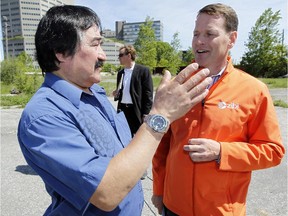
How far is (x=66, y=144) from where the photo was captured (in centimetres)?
107

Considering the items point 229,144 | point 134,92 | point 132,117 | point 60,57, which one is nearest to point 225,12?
point 229,144

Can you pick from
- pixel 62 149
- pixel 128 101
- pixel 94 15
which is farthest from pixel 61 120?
pixel 128 101

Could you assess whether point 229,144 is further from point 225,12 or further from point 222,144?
point 225,12

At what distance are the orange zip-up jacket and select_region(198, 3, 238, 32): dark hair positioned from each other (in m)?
0.39

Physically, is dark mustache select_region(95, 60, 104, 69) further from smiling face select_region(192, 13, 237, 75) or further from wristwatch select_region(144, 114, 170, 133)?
smiling face select_region(192, 13, 237, 75)

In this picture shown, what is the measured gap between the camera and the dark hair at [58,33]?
136 centimetres

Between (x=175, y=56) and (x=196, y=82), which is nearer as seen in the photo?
(x=196, y=82)

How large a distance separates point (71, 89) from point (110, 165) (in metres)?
0.48

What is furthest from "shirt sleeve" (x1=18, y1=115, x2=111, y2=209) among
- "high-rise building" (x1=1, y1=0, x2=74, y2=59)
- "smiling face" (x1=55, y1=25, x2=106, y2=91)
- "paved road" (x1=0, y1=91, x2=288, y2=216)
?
"high-rise building" (x1=1, y1=0, x2=74, y2=59)

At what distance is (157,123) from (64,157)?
413mm

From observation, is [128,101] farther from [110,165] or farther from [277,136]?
[110,165]

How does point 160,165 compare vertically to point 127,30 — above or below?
above

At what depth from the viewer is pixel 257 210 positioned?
11.4 feet

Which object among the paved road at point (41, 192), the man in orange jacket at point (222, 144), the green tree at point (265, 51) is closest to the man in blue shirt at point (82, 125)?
the man in orange jacket at point (222, 144)
